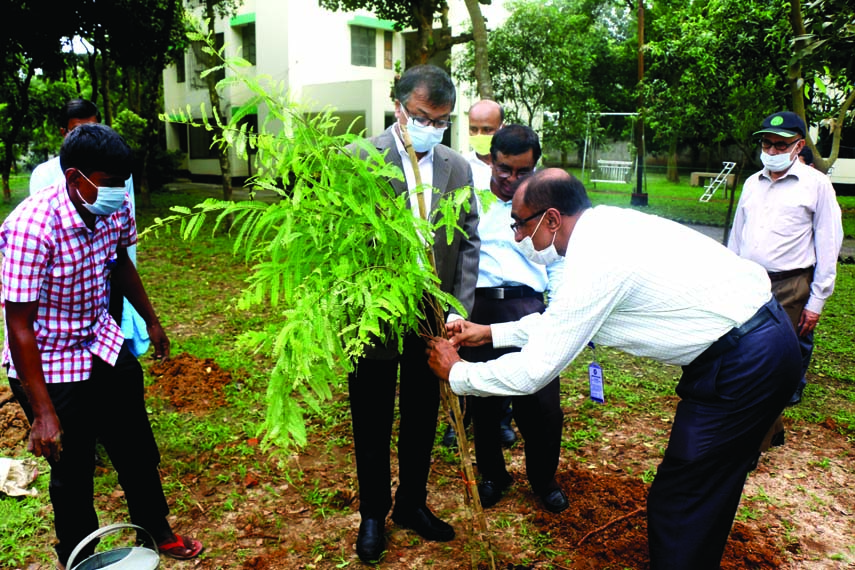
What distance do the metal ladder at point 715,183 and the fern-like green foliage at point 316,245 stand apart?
19.1 m

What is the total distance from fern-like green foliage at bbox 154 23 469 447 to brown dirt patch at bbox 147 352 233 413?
280 centimetres

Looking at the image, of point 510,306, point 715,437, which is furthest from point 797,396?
point 715,437

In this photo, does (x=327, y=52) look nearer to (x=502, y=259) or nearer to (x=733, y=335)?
(x=502, y=259)

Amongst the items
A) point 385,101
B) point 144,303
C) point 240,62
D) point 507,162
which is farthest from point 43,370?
point 385,101

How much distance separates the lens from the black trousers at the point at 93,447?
2.73m

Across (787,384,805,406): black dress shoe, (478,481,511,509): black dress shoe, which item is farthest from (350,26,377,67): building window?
(478,481,511,509): black dress shoe

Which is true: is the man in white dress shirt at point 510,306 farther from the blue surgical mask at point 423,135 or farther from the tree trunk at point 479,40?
the tree trunk at point 479,40

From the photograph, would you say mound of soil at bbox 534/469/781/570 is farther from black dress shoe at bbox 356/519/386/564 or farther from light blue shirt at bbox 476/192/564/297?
light blue shirt at bbox 476/192/564/297

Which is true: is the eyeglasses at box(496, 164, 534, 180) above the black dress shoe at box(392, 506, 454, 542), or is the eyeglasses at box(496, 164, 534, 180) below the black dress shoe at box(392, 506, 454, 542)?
above

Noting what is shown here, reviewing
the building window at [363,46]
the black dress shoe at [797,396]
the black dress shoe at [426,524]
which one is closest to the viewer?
the black dress shoe at [426,524]

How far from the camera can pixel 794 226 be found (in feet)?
14.0

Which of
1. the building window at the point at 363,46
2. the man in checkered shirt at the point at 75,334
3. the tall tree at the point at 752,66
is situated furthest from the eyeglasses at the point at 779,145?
the building window at the point at 363,46

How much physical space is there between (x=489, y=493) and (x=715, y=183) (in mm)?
19441

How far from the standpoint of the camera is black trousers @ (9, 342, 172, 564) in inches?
107
